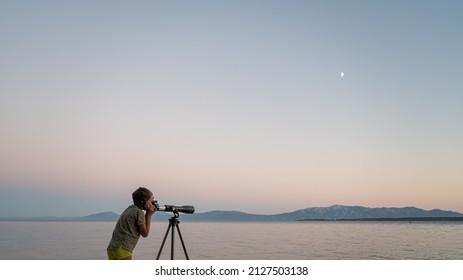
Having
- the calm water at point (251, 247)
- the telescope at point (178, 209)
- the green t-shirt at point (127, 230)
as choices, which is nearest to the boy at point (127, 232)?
the green t-shirt at point (127, 230)

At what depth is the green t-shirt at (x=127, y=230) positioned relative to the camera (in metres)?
3.44

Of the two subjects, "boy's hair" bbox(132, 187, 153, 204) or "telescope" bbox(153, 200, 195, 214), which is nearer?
"boy's hair" bbox(132, 187, 153, 204)

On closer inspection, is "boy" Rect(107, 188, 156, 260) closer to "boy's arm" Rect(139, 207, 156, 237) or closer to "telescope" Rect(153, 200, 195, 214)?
"boy's arm" Rect(139, 207, 156, 237)

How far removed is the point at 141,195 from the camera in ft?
11.6

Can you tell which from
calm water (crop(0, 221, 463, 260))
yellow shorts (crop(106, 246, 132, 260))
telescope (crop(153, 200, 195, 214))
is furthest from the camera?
calm water (crop(0, 221, 463, 260))

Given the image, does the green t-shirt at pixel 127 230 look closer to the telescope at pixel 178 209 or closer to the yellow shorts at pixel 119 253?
the yellow shorts at pixel 119 253

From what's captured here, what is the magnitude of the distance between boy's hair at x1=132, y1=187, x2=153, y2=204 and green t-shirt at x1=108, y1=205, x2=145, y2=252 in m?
0.10

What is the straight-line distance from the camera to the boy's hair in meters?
3.54

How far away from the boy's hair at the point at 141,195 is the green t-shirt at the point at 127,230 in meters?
0.10

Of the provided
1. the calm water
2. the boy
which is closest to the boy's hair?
the boy
